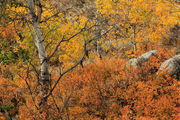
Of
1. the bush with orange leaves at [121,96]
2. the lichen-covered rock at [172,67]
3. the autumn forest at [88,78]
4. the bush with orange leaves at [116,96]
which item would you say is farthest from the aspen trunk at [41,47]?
the lichen-covered rock at [172,67]

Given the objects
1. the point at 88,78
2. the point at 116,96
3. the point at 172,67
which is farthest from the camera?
the point at 172,67

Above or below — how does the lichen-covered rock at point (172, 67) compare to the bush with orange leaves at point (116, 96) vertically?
above

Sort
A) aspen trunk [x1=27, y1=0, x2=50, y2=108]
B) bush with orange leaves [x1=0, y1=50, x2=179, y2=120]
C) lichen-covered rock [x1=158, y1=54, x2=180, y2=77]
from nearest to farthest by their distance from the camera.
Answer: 1. aspen trunk [x1=27, y1=0, x2=50, y2=108]
2. bush with orange leaves [x1=0, y1=50, x2=179, y2=120]
3. lichen-covered rock [x1=158, y1=54, x2=180, y2=77]

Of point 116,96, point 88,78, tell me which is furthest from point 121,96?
point 88,78

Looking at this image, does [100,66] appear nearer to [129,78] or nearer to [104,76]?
[104,76]

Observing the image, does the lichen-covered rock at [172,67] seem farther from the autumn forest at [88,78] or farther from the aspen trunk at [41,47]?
the aspen trunk at [41,47]

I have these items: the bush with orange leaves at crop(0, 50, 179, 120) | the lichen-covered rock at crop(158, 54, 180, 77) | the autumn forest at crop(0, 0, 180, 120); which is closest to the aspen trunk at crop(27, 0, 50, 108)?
the autumn forest at crop(0, 0, 180, 120)

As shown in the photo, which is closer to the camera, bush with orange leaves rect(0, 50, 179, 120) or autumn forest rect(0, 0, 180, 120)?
autumn forest rect(0, 0, 180, 120)

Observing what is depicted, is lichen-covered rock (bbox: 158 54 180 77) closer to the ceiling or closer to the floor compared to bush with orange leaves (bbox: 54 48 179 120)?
closer to the ceiling

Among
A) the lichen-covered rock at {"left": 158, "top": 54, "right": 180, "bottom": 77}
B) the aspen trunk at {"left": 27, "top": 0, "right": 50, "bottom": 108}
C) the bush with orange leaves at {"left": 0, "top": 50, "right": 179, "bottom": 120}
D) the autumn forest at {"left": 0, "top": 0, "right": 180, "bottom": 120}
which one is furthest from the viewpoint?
the lichen-covered rock at {"left": 158, "top": 54, "right": 180, "bottom": 77}

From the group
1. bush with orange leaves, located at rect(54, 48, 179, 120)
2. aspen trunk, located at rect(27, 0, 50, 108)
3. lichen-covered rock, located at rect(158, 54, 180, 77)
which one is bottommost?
bush with orange leaves, located at rect(54, 48, 179, 120)

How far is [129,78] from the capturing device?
559 inches

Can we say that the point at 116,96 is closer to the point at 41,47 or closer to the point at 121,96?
the point at 121,96

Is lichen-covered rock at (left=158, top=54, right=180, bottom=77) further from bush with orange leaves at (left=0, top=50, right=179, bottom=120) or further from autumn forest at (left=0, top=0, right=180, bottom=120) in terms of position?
bush with orange leaves at (left=0, top=50, right=179, bottom=120)
